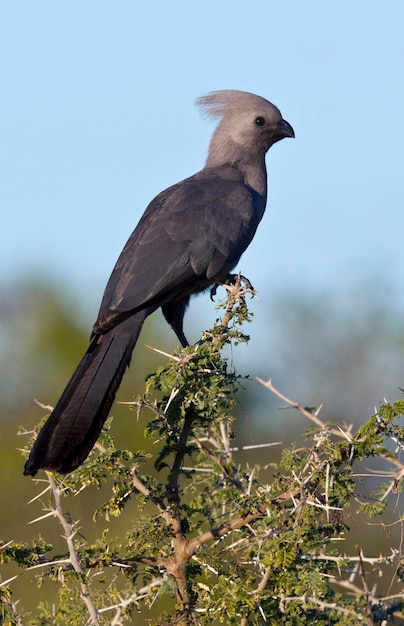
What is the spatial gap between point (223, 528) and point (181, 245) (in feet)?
7.20

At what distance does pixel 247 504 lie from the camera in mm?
3725

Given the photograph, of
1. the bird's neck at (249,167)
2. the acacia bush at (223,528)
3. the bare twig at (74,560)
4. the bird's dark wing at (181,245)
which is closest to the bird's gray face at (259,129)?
the bird's neck at (249,167)

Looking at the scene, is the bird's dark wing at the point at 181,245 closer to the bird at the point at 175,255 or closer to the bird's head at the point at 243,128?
the bird at the point at 175,255

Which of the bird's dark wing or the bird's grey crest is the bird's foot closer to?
the bird's dark wing

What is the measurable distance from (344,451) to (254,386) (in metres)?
6.50

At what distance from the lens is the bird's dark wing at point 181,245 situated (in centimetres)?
531

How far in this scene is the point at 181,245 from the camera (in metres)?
5.67

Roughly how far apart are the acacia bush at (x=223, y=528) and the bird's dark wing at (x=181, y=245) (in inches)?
44.5

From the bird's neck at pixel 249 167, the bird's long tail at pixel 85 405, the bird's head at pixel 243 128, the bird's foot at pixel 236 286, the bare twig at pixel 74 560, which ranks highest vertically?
the bird's head at pixel 243 128

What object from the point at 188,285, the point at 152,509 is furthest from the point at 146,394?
the point at 152,509

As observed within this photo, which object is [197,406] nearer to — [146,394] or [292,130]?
[146,394]

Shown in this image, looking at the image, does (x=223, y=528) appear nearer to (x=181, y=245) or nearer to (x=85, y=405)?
(x=85, y=405)

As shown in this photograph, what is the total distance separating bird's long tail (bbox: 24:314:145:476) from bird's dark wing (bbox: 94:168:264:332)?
10cm

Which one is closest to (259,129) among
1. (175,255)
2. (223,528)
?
(175,255)
